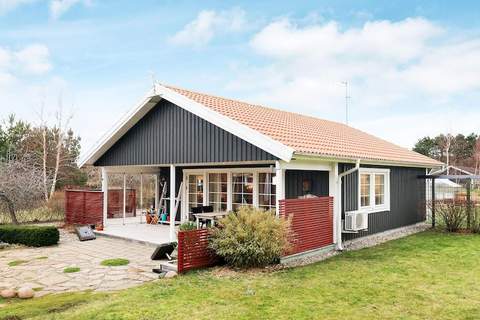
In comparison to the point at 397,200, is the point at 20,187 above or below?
above

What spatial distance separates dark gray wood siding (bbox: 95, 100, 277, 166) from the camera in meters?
9.64

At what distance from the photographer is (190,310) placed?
5.70 m

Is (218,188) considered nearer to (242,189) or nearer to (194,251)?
(242,189)

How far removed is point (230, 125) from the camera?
9391 mm

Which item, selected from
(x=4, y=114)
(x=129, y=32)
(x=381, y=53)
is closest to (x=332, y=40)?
(x=381, y=53)

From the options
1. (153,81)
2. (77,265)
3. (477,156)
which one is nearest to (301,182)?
(153,81)

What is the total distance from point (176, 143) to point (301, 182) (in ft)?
12.3

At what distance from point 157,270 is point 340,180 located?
5.32 metres

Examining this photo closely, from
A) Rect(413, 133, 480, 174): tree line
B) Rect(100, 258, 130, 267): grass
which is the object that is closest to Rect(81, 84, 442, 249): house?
Rect(100, 258, 130, 267): grass

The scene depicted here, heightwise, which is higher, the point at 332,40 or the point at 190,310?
the point at 332,40

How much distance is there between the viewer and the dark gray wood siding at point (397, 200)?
11578 mm

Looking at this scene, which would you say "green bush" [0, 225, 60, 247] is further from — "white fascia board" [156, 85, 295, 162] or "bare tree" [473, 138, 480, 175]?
"bare tree" [473, 138, 480, 175]

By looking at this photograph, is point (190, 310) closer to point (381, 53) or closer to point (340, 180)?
point (340, 180)

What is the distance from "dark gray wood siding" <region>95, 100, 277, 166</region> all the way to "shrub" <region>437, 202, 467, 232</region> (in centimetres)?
878
